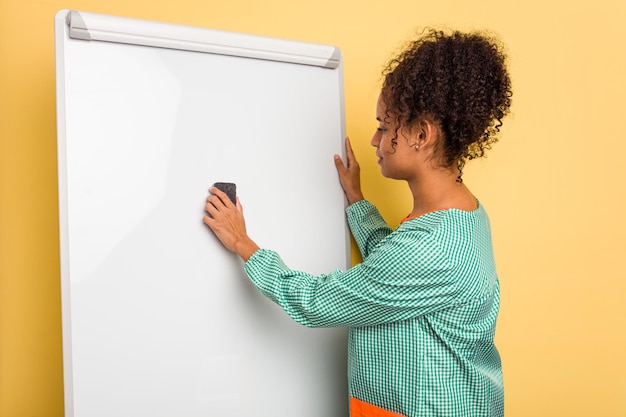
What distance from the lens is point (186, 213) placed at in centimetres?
116

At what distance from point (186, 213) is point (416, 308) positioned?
43 cm

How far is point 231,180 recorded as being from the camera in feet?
3.98

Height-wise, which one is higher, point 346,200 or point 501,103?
point 501,103

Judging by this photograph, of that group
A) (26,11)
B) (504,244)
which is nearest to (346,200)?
(504,244)

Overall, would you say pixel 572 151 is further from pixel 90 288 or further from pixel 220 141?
pixel 90 288

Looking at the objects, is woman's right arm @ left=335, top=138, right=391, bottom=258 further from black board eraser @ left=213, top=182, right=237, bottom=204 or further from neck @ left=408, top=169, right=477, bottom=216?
black board eraser @ left=213, top=182, right=237, bottom=204

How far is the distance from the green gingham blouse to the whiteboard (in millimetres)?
110

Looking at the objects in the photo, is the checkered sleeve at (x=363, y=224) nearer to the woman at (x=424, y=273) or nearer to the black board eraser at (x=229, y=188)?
the woman at (x=424, y=273)

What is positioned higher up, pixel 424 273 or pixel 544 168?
pixel 544 168

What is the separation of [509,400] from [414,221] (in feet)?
2.58

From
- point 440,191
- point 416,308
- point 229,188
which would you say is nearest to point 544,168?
point 440,191

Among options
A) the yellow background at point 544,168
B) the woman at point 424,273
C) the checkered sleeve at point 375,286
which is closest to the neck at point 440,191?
the woman at point 424,273

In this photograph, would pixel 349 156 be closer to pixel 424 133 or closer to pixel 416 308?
pixel 424 133

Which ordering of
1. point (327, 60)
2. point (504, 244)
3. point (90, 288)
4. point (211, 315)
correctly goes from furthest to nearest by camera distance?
1. point (504, 244)
2. point (327, 60)
3. point (211, 315)
4. point (90, 288)
